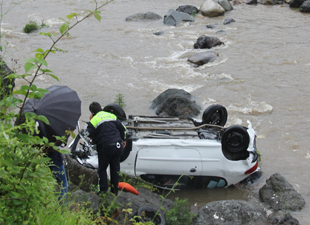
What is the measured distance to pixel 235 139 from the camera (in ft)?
19.3

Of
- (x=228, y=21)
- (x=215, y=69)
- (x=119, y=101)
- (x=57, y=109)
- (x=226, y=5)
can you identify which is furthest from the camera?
(x=226, y=5)

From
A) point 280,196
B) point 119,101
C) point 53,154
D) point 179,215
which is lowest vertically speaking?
point 119,101

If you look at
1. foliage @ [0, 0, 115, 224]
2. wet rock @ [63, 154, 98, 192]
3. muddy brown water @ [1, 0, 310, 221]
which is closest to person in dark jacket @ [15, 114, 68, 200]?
foliage @ [0, 0, 115, 224]

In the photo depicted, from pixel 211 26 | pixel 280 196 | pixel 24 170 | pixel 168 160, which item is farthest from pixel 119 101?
pixel 211 26

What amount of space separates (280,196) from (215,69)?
28.3 ft

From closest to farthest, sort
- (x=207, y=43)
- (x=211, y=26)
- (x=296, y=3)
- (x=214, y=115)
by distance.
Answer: (x=214, y=115) < (x=207, y=43) < (x=211, y=26) < (x=296, y=3)

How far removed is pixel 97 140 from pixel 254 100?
799cm

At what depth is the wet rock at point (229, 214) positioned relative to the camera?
494 centimetres

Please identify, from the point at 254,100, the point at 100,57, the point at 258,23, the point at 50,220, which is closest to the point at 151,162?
the point at 50,220

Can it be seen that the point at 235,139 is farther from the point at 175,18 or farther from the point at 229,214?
the point at 175,18

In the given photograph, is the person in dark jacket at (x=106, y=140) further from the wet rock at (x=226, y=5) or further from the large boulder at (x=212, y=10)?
the wet rock at (x=226, y=5)

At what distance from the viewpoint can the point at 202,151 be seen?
5.93 metres

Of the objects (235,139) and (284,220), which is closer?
(284,220)

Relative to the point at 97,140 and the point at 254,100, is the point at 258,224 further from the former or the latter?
the point at 254,100
